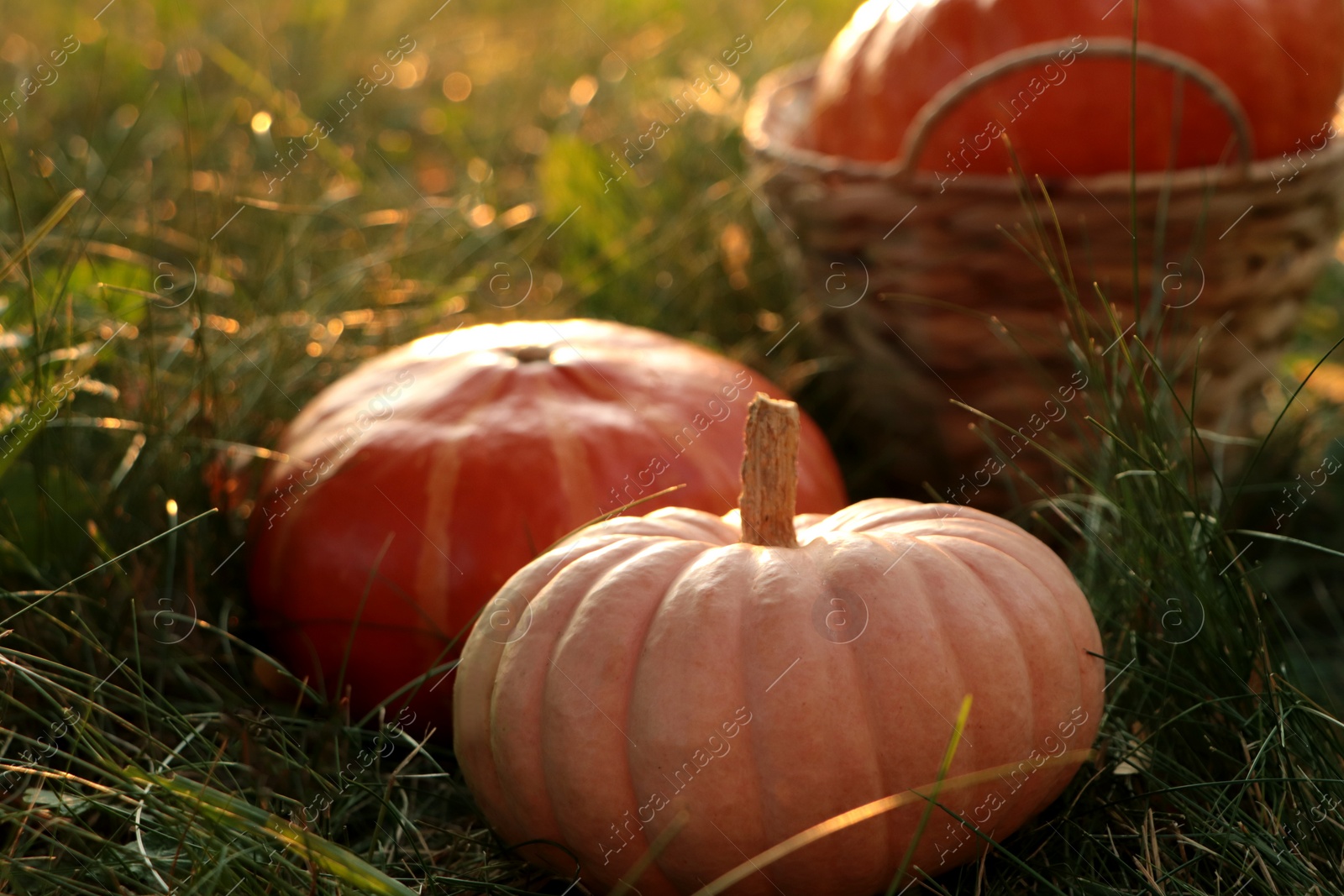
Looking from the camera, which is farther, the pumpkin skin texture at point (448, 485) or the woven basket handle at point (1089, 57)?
the woven basket handle at point (1089, 57)

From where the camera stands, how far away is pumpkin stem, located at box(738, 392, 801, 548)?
1328 mm

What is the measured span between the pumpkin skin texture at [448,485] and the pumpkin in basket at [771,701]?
0.39m

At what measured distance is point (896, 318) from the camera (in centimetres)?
221

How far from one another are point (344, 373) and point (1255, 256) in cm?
167

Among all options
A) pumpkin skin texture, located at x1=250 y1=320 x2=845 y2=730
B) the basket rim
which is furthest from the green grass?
the basket rim

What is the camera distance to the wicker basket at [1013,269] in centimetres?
191

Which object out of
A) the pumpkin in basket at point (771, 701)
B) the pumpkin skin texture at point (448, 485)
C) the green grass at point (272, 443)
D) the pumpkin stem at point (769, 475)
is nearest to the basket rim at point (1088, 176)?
the green grass at point (272, 443)

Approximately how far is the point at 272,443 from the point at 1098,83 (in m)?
1.56

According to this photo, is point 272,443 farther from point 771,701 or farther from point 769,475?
point 771,701

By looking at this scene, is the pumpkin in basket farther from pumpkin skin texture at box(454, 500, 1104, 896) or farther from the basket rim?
the basket rim

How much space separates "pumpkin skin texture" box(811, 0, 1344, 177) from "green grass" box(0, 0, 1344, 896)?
306 mm

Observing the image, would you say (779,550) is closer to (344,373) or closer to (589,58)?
(344,373)

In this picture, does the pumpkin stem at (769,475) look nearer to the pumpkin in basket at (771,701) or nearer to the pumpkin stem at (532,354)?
the pumpkin in basket at (771,701)

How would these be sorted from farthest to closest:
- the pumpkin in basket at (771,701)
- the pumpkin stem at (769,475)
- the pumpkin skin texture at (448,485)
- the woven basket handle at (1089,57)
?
the woven basket handle at (1089,57) < the pumpkin skin texture at (448,485) < the pumpkin stem at (769,475) < the pumpkin in basket at (771,701)
